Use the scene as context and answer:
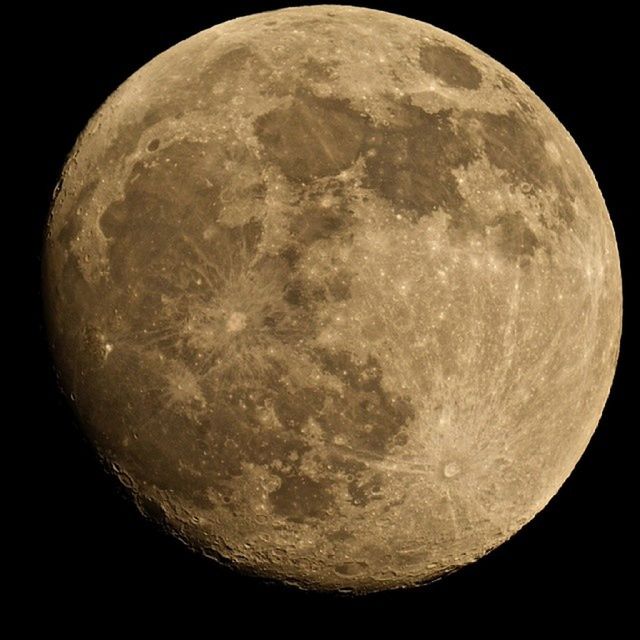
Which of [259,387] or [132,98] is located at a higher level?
[132,98]

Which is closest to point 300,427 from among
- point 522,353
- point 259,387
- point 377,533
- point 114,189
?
point 259,387

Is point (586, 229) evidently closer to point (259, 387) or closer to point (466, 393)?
point (466, 393)

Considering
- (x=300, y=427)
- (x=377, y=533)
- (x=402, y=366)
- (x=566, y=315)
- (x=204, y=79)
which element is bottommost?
(x=377, y=533)

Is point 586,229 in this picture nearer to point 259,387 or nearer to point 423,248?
point 423,248

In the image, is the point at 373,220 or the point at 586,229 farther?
the point at 586,229

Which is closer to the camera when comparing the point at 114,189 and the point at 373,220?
the point at 373,220

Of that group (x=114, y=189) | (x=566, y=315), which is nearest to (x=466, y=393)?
(x=566, y=315)
